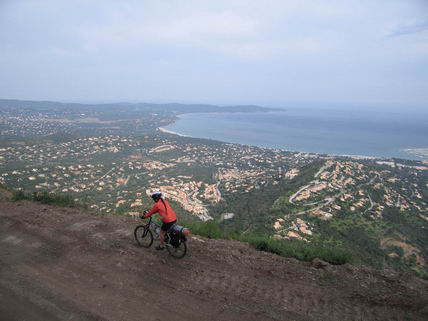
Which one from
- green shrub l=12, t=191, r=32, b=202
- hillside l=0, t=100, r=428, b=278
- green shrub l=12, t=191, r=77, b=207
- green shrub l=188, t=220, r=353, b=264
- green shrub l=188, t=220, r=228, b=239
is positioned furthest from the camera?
hillside l=0, t=100, r=428, b=278

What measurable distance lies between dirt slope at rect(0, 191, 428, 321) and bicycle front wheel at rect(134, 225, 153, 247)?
0.23 metres

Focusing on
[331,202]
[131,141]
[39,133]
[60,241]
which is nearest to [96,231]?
[60,241]

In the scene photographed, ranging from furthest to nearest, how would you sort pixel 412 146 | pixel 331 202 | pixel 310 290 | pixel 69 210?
pixel 412 146 < pixel 331 202 < pixel 69 210 < pixel 310 290

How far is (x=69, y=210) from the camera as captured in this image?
26.5 ft

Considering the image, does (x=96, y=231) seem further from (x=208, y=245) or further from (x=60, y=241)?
(x=208, y=245)

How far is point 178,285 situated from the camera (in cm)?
465

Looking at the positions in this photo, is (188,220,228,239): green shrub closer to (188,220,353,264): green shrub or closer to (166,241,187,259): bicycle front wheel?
(188,220,353,264): green shrub

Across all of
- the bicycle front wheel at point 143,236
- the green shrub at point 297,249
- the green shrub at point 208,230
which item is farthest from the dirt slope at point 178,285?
the green shrub at point 208,230

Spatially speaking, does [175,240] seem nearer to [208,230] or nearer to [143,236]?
[143,236]

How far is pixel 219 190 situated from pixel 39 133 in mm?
61618

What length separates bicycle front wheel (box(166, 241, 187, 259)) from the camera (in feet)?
18.4

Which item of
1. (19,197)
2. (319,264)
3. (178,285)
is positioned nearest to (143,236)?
(178,285)

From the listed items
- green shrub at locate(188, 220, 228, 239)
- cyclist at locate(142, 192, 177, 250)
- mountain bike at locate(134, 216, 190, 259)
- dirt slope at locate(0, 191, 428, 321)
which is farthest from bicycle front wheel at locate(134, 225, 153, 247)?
green shrub at locate(188, 220, 228, 239)

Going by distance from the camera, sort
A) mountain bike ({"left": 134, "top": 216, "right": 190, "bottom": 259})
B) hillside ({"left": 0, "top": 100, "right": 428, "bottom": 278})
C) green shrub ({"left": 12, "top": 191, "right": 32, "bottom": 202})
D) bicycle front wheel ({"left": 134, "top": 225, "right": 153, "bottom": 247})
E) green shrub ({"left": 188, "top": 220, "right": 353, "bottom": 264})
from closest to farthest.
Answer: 1. mountain bike ({"left": 134, "top": 216, "right": 190, "bottom": 259})
2. green shrub ({"left": 188, "top": 220, "right": 353, "bottom": 264})
3. bicycle front wheel ({"left": 134, "top": 225, "right": 153, "bottom": 247})
4. green shrub ({"left": 12, "top": 191, "right": 32, "bottom": 202})
5. hillside ({"left": 0, "top": 100, "right": 428, "bottom": 278})
